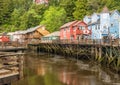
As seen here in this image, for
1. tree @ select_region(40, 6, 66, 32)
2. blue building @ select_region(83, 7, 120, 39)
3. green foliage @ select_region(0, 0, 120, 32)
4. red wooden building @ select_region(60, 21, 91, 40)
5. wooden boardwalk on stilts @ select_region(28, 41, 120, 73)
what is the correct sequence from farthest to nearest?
tree @ select_region(40, 6, 66, 32) < green foliage @ select_region(0, 0, 120, 32) < red wooden building @ select_region(60, 21, 91, 40) < blue building @ select_region(83, 7, 120, 39) < wooden boardwalk on stilts @ select_region(28, 41, 120, 73)

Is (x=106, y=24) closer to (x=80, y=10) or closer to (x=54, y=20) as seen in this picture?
(x=80, y=10)

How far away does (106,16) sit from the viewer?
55562mm

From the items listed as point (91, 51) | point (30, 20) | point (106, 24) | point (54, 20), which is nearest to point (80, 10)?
point (54, 20)

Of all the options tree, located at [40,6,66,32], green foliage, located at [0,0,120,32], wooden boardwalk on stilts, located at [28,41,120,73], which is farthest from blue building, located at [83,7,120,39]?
tree, located at [40,6,66,32]

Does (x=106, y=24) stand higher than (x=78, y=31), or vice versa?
(x=106, y=24)

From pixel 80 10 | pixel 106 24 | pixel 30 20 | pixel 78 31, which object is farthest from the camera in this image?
pixel 30 20

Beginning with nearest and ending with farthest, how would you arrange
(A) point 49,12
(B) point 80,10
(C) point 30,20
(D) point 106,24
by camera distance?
1. (D) point 106,24
2. (B) point 80,10
3. (A) point 49,12
4. (C) point 30,20

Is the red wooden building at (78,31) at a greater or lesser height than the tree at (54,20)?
lesser

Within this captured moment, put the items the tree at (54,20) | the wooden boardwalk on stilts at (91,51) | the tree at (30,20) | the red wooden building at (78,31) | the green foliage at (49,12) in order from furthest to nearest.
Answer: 1. the tree at (30,20)
2. the tree at (54,20)
3. the green foliage at (49,12)
4. the red wooden building at (78,31)
5. the wooden boardwalk on stilts at (91,51)

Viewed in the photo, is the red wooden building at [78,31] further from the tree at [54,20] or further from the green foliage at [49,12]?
the tree at [54,20]

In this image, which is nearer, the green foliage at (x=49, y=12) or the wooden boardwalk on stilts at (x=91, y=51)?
the wooden boardwalk on stilts at (x=91, y=51)

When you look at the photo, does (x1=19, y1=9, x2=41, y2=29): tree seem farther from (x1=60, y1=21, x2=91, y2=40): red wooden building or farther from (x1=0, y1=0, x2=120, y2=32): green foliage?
(x1=60, y1=21, x2=91, y2=40): red wooden building

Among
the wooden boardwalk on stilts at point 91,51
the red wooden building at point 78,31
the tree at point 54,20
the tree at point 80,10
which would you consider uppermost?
the tree at point 80,10

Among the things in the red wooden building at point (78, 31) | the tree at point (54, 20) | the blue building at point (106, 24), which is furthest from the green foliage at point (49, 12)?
the blue building at point (106, 24)
